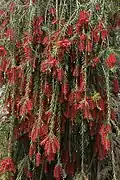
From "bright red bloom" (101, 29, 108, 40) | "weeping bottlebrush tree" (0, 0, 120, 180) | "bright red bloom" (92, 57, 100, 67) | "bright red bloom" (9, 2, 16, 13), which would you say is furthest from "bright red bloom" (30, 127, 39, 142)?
"bright red bloom" (9, 2, 16, 13)

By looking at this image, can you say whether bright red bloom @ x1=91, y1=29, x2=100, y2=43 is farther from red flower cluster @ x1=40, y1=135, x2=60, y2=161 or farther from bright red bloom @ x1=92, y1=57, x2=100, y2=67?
red flower cluster @ x1=40, y1=135, x2=60, y2=161

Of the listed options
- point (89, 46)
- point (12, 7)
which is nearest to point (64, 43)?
point (89, 46)

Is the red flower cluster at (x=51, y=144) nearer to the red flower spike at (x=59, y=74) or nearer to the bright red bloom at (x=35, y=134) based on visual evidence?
the bright red bloom at (x=35, y=134)

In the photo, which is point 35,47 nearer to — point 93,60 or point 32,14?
point 32,14

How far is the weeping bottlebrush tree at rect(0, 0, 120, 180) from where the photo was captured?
163 cm

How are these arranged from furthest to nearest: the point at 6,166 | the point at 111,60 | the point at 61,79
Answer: the point at 6,166 < the point at 61,79 < the point at 111,60

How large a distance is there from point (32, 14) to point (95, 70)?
380 mm

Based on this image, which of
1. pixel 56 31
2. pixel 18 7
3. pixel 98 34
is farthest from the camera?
pixel 18 7

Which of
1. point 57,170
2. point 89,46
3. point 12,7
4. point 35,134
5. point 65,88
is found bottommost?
point 57,170

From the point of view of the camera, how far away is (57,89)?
1708 millimetres

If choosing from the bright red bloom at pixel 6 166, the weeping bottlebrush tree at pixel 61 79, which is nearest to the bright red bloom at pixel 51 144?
the weeping bottlebrush tree at pixel 61 79

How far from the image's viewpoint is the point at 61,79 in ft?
5.41

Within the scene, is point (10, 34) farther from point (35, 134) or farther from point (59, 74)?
point (35, 134)

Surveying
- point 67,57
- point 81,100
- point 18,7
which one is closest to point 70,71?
point 67,57
